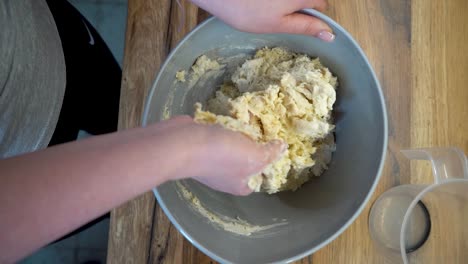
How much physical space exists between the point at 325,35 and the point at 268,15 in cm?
11

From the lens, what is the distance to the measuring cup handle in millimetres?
670

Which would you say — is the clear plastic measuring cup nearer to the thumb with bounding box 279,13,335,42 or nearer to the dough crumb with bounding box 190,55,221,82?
the thumb with bounding box 279,13,335,42

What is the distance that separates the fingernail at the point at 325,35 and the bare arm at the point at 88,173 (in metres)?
0.28

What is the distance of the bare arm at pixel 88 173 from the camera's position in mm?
325

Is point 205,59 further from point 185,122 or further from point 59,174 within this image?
point 59,174

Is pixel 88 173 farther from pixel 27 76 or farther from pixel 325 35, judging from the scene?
pixel 325 35

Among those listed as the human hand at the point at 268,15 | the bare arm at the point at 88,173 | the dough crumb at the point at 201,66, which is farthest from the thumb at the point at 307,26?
the bare arm at the point at 88,173

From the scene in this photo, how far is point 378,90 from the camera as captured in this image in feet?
1.91

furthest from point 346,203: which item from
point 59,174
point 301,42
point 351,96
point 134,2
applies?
point 134,2

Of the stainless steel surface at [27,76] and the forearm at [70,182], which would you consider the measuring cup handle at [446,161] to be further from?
the stainless steel surface at [27,76]

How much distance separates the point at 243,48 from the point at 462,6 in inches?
19.9

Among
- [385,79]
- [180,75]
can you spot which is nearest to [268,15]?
[180,75]

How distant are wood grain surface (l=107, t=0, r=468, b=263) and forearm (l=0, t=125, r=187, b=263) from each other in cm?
34

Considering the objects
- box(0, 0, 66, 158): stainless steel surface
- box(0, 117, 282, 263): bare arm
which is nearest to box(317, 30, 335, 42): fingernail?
box(0, 117, 282, 263): bare arm
